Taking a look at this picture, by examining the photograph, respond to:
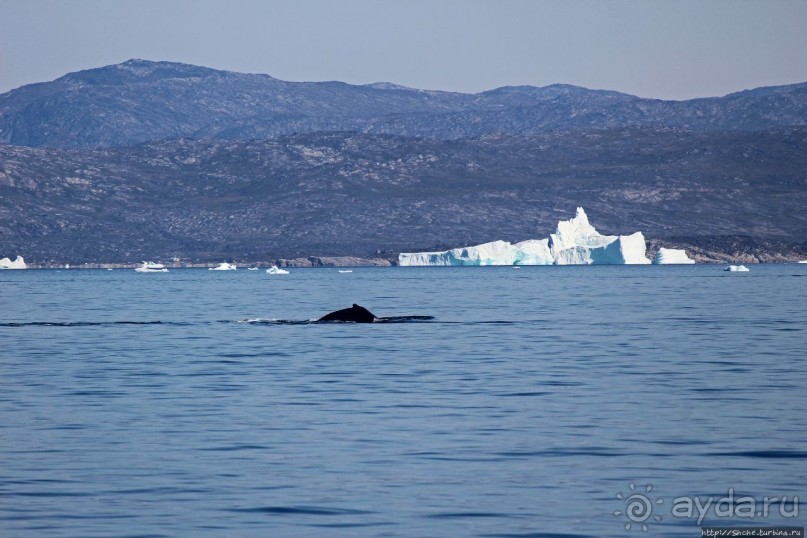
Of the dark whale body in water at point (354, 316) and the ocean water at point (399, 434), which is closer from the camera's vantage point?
the ocean water at point (399, 434)

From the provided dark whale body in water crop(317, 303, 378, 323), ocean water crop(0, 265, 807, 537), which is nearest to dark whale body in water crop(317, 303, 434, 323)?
dark whale body in water crop(317, 303, 378, 323)

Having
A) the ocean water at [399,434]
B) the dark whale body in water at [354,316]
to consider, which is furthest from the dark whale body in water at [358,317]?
the ocean water at [399,434]

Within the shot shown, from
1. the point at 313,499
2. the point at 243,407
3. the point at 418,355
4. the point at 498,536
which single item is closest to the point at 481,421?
the point at 243,407

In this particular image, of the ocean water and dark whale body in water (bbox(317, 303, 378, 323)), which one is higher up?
dark whale body in water (bbox(317, 303, 378, 323))

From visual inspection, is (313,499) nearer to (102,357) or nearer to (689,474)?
(689,474)

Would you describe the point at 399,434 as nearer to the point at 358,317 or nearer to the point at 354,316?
the point at 358,317

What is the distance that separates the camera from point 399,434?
80.8 feet

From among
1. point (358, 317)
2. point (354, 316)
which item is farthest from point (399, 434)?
point (354, 316)

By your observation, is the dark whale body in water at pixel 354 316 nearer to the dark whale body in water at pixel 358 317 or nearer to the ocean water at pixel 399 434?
the dark whale body in water at pixel 358 317

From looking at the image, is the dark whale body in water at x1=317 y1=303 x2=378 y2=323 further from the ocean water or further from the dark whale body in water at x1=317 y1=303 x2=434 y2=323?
the ocean water

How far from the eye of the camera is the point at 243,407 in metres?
29.0

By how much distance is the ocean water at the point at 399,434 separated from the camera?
18188 mm

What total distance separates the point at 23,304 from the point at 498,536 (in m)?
77.0

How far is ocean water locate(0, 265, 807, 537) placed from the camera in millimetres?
18188
